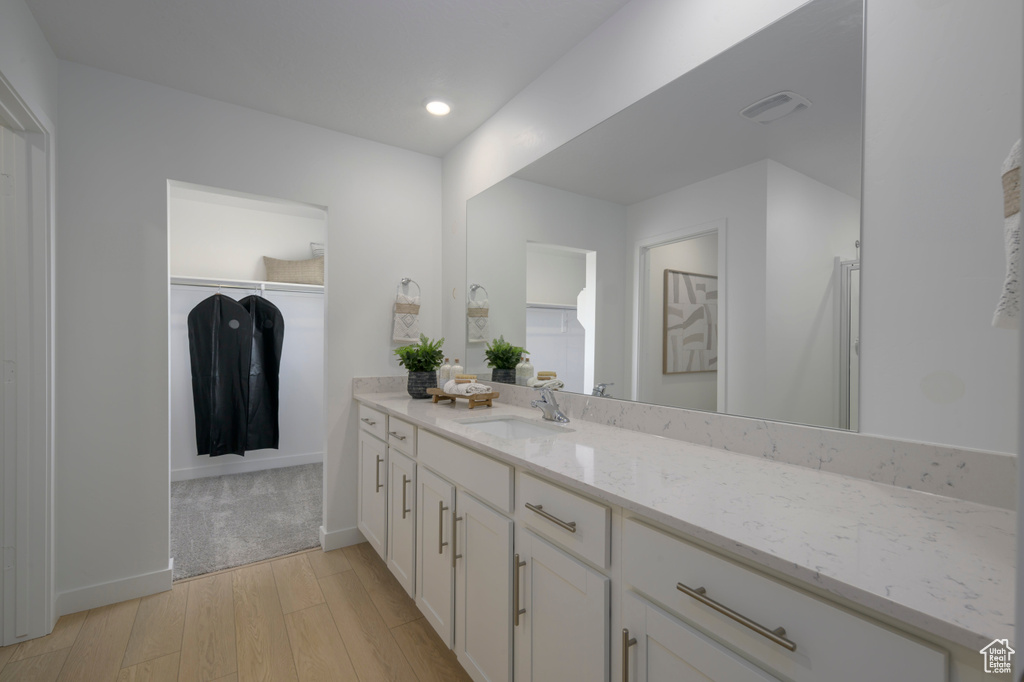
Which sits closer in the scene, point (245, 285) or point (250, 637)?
point (250, 637)

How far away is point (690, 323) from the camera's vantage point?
1.54 m

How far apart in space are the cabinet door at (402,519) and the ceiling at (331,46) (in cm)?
181

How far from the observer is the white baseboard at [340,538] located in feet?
8.69

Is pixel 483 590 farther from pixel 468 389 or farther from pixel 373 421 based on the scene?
pixel 373 421

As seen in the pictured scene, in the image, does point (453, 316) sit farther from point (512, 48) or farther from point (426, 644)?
point (426, 644)

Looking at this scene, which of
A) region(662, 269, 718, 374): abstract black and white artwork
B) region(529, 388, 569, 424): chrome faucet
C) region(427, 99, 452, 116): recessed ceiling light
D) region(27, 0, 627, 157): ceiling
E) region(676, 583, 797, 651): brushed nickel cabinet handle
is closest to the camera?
region(676, 583, 797, 651): brushed nickel cabinet handle

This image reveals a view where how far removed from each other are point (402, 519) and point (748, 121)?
2.01 m

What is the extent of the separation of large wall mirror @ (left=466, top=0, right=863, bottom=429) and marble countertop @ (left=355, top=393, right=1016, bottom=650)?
0.82 feet

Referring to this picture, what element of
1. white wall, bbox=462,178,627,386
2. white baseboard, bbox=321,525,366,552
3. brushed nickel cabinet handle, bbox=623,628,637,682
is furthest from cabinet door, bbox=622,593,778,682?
white baseboard, bbox=321,525,366,552

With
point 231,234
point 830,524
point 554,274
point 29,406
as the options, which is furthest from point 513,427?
point 231,234

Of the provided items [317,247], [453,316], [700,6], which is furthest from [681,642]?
[317,247]

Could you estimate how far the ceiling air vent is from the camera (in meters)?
1.23

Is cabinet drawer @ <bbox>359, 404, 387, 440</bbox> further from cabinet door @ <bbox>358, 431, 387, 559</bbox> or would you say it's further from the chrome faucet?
the chrome faucet

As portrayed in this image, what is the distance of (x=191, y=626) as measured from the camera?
194cm
